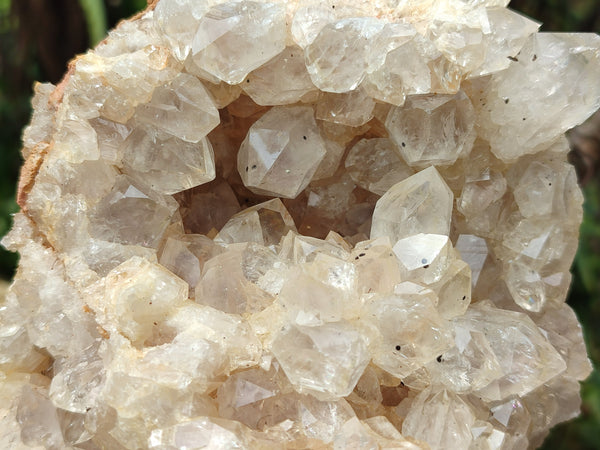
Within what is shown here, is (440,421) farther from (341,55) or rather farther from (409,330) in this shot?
(341,55)

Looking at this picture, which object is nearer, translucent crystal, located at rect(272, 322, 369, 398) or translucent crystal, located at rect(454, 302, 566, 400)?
translucent crystal, located at rect(272, 322, 369, 398)

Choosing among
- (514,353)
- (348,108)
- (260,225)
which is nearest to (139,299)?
(260,225)

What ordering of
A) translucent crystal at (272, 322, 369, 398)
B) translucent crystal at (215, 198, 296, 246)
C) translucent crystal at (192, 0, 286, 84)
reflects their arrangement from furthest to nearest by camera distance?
translucent crystal at (215, 198, 296, 246) → translucent crystal at (192, 0, 286, 84) → translucent crystal at (272, 322, 369, 398)

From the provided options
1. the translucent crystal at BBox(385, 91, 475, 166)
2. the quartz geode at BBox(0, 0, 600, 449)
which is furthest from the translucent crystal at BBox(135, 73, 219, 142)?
the translucent crystal at BBox(385, 91, 475, 166)

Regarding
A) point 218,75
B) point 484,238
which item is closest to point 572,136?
point 484,238

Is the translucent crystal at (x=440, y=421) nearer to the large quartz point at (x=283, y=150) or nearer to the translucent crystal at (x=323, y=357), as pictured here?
the translucent crystal at (x=323, y=357)

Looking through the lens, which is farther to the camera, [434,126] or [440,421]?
[434,126]

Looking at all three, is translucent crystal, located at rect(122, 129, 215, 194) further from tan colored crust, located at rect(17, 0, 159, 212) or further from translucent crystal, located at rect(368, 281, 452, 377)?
translucent crystal, located at rect(368, 281, 452, 377)

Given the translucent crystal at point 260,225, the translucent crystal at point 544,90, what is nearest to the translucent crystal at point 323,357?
the translucent crystal at point 260,225
